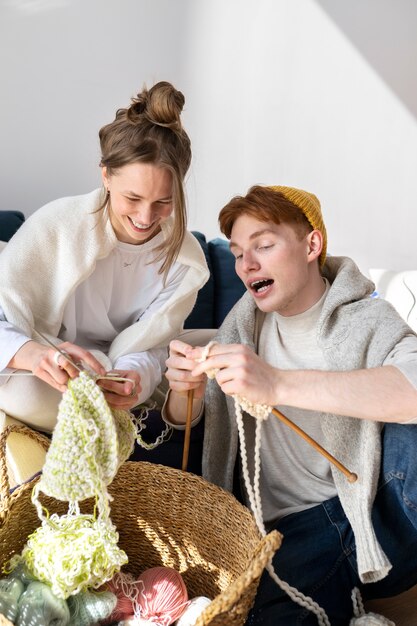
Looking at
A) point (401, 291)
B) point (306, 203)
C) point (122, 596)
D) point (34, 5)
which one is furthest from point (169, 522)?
point (34, 5)

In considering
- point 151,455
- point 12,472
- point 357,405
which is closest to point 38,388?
point 12,472

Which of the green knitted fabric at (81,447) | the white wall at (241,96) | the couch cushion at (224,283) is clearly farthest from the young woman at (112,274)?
the white wall at (241,96)

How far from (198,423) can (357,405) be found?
1.50 feet

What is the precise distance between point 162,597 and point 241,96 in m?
1.85

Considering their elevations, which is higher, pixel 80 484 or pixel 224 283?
pixel 224 283

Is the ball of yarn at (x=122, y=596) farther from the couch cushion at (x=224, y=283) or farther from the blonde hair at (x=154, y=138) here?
the couch cushion at (x=224, y=283)

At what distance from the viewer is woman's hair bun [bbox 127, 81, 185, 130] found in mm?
1408

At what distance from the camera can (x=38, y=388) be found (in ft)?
4.90

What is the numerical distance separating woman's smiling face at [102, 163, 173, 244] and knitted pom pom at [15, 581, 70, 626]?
71cm

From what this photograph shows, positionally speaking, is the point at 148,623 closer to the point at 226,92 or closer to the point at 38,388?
the point at 38,388

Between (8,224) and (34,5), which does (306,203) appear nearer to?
(8,224)

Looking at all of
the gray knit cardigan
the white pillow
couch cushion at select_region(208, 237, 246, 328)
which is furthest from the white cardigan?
the white pillow

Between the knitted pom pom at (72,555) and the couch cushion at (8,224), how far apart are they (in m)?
1.00

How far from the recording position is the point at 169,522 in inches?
55.3
